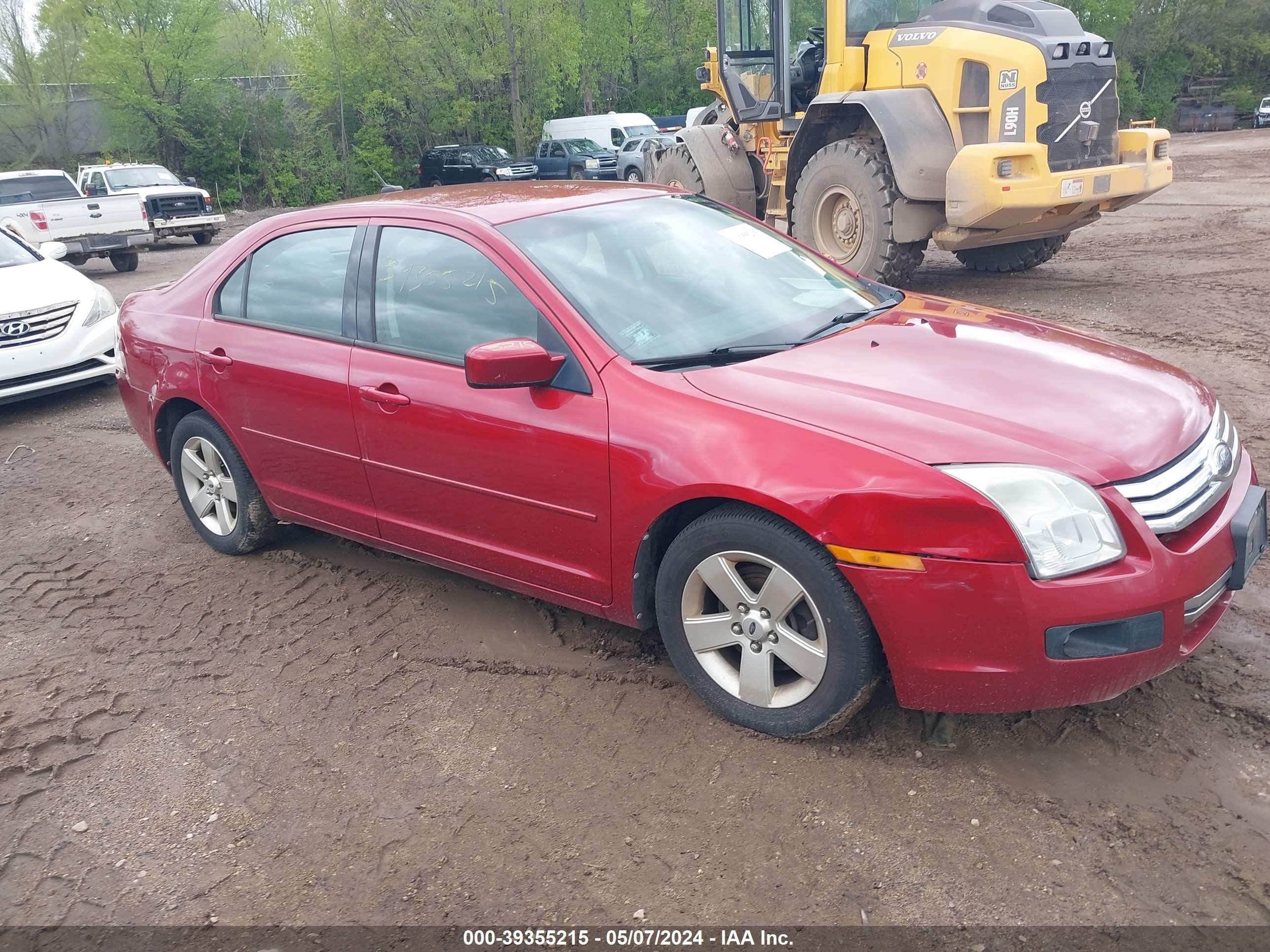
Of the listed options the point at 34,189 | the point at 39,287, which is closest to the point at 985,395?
the point at 39,287

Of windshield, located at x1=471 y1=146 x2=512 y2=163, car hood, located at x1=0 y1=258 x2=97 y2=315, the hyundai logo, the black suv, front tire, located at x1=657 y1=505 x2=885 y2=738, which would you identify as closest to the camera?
front tire, located at x1=657 y1=505 x2=885 y2=738

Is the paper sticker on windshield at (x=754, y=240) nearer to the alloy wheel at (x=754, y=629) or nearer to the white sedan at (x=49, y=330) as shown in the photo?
the alloy wheel at (x=754, y=629)

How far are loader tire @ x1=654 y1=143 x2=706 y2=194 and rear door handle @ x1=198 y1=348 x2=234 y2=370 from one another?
276 inches

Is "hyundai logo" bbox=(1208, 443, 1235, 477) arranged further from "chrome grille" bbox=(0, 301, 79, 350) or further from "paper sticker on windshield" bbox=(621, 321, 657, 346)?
"chrome grille" bbox=(0, 301, 79, 350)

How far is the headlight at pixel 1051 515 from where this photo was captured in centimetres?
263

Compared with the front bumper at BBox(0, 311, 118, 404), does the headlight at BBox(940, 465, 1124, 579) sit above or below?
above

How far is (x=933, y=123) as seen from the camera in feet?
29.1

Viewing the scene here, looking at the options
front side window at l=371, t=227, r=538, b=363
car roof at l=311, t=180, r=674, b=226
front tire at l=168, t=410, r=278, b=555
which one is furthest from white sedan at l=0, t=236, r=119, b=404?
front side window at l=371, t=227, r=538, b=363

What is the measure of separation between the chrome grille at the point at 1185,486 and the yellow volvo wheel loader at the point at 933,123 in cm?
578

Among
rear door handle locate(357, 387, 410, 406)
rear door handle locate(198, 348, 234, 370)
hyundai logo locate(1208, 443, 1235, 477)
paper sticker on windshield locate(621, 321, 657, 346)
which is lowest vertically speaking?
hyundai logo locate(1208, 443, 1235, 477)

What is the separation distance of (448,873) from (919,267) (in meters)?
10.4

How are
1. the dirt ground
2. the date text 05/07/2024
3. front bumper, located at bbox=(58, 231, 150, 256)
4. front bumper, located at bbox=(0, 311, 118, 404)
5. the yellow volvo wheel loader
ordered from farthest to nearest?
front bumper, located at bbox=(58, 231, 150, 256)
the yellow volvo wheel loader
front bumper, located at bbox=(0, 311, 118, 404)
the dirt ground
the date text 05/07/2024

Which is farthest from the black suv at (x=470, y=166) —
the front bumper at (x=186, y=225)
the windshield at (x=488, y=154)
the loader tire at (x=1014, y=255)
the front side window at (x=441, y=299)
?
the front side window at (x=441, y=299)

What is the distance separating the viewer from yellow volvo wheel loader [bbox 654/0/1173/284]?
8.54 metres
